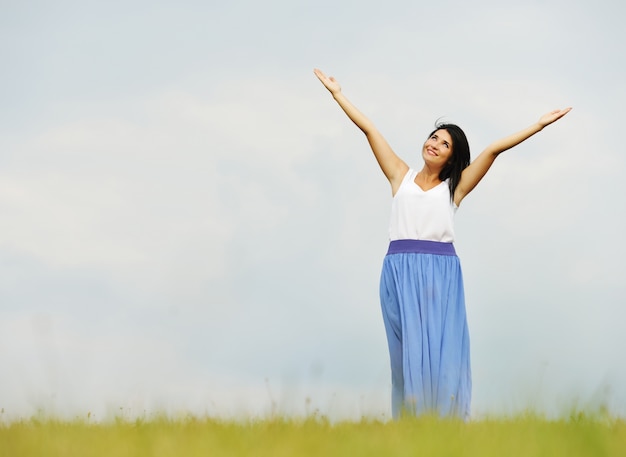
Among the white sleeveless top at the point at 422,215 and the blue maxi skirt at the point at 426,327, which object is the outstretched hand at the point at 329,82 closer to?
the white sleeveless top at the point at 422,215

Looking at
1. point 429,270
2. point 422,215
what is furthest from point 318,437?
point 422,215

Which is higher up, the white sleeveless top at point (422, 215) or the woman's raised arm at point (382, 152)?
the woman's raised arm at point (382, 152)

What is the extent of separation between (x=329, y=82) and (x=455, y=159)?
4.26ft

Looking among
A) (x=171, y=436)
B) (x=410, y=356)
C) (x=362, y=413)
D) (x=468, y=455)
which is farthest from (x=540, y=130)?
(x=171, y=436)

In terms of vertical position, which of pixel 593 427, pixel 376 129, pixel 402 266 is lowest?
pixel 593 427

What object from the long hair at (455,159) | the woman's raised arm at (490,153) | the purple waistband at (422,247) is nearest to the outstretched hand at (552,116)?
the woman's raised arm at (490,153)

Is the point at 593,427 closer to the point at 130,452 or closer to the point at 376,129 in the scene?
the point at 130,452

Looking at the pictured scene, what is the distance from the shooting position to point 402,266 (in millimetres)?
6941

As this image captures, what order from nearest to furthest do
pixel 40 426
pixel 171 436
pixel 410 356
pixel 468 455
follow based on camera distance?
pixel 468 455 < pixel 171 436 < pixel 40 426 < pixel 410 356

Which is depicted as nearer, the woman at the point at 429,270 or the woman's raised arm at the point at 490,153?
the woman at the point at 429,270

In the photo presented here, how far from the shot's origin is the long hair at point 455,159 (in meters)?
7.09

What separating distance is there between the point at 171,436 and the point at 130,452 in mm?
371

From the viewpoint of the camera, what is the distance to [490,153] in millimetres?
7004

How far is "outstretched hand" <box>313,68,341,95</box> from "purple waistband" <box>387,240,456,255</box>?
1.44 meters
